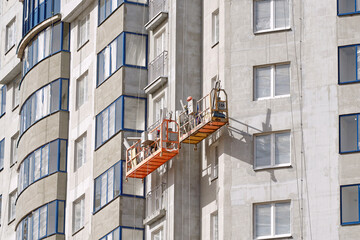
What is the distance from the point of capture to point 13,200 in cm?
7981

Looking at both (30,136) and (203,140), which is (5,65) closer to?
(30,136)

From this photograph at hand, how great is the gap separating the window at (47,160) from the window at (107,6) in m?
7.28

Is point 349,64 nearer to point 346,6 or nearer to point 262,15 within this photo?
point 346,6

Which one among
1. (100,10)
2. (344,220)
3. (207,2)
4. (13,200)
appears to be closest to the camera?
(344,220)

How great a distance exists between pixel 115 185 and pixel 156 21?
27.5 feet

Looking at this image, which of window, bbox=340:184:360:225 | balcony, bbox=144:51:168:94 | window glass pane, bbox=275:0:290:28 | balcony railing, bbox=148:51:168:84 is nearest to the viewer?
window, bbox=340:184:360:225

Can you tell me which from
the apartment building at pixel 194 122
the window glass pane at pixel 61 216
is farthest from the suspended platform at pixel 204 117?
the window glass pane at pixel 61 216

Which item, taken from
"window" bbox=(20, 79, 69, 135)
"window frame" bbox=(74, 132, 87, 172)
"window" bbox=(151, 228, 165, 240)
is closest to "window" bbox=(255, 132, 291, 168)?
"window" bbox=(151, 228, 165, 240)

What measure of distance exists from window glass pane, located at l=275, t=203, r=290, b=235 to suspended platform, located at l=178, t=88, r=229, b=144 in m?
4.68

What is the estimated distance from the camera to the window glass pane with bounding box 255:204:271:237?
5641 centimetres

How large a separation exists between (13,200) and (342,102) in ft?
97.0

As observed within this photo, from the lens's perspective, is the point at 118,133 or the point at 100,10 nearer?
the point at 118,133

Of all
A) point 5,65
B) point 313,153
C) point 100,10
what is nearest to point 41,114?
point 100,10

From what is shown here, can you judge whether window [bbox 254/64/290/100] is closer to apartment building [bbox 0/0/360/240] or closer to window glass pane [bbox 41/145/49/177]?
apartment building [bbox 0/0/360/240]
